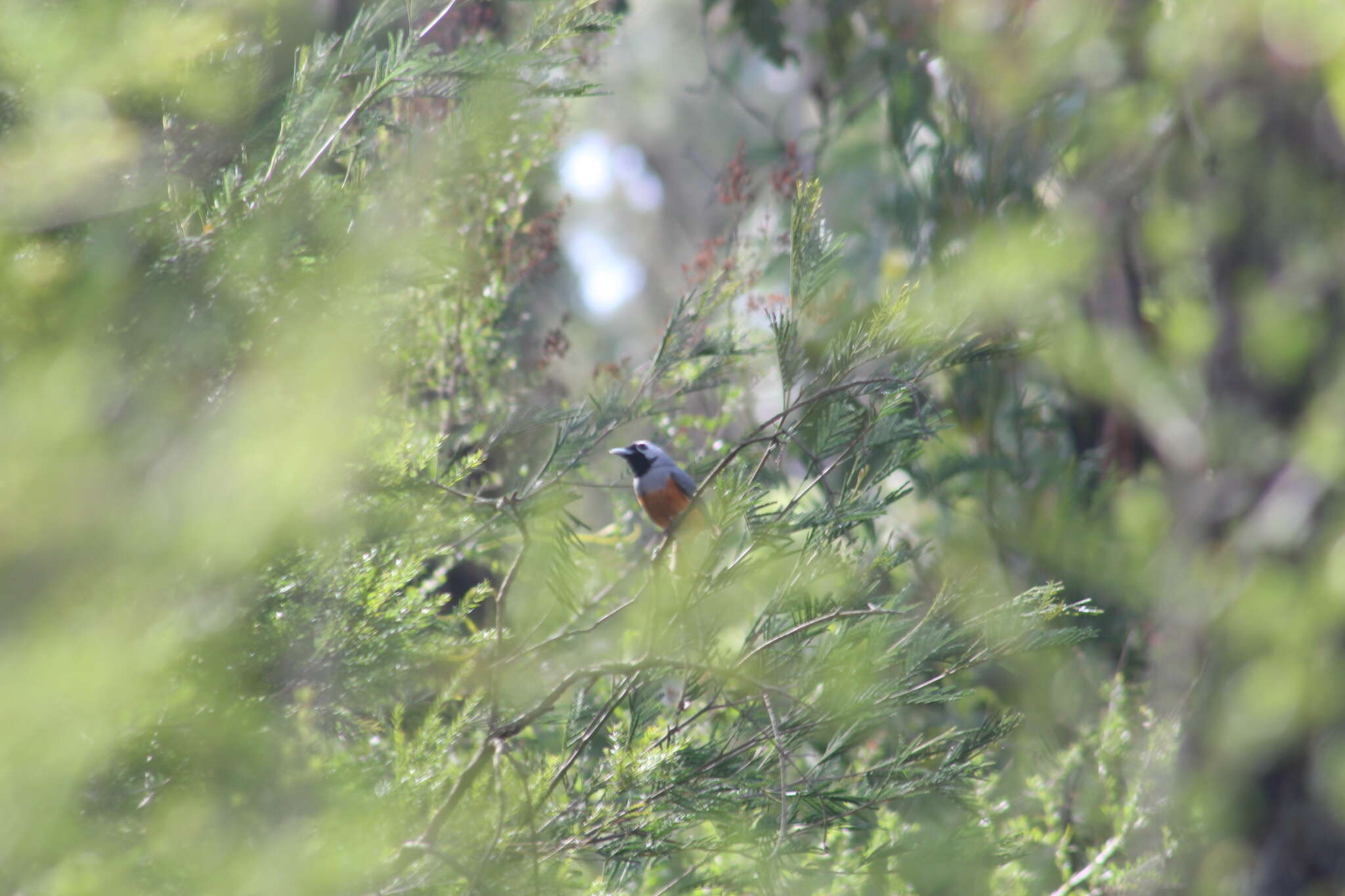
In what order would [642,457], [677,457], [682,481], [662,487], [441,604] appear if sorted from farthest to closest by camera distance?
[642,457], [677,457], [662,487], [682,481], [441,604]

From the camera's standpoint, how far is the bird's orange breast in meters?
4.08

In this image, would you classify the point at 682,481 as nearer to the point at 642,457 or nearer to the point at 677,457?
the point at 677,457

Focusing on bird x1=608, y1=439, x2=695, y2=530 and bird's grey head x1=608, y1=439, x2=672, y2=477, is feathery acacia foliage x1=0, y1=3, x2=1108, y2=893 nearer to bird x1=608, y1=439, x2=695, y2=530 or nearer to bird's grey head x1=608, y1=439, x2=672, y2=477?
bird x1=608, y1=439, x2=695, y2=530

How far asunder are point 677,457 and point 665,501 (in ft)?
1.44

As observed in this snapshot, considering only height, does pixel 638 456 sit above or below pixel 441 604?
above

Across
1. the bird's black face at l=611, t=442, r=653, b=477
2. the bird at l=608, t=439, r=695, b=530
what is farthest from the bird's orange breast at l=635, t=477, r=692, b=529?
the bird's black face at l=611, t=442, r=653, b=477

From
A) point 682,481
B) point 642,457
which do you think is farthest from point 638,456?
point 682,481

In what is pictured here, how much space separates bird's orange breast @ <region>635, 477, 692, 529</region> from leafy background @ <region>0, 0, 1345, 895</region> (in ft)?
0.48

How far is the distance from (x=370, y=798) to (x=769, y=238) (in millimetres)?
2083

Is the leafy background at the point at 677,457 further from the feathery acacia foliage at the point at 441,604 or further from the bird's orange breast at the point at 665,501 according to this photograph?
the bird's orange breast at the point at 665,501

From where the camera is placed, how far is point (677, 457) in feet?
15.3

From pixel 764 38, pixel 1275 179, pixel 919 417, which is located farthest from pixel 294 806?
pixel 1275 179

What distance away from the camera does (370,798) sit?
1.83m

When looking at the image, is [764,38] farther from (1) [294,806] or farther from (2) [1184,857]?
(1) [294,806]
